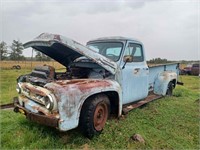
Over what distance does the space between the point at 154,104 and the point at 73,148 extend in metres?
3.52

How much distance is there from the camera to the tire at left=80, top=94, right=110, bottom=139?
12.5 ft

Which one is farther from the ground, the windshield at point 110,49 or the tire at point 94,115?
the windshield at point 110,49

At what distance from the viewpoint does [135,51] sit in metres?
5.68

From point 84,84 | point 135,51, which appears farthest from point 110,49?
point 84,84

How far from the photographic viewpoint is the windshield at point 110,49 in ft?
16.9

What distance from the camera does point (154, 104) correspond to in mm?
6492

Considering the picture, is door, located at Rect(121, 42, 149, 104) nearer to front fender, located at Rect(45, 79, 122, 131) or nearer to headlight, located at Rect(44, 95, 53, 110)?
front fender, located at Rect(45, 79, 122, 131)

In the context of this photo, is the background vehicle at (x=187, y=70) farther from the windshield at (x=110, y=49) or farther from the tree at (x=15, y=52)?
the tree at (x=15, y=52)

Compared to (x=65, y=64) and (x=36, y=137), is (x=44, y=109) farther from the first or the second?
(x=65, y=64)

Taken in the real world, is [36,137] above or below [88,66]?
below

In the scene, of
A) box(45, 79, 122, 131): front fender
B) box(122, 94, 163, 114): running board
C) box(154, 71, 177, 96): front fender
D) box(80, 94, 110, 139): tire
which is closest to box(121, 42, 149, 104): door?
box(122, 94, 163, 114): running board

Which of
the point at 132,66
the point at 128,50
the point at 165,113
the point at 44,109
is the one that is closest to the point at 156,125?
the point at 165,113

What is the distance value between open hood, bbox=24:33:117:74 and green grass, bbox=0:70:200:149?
51.4 inches

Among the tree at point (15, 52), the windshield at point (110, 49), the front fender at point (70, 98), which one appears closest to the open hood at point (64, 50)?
the windshield at point (110, 49)
